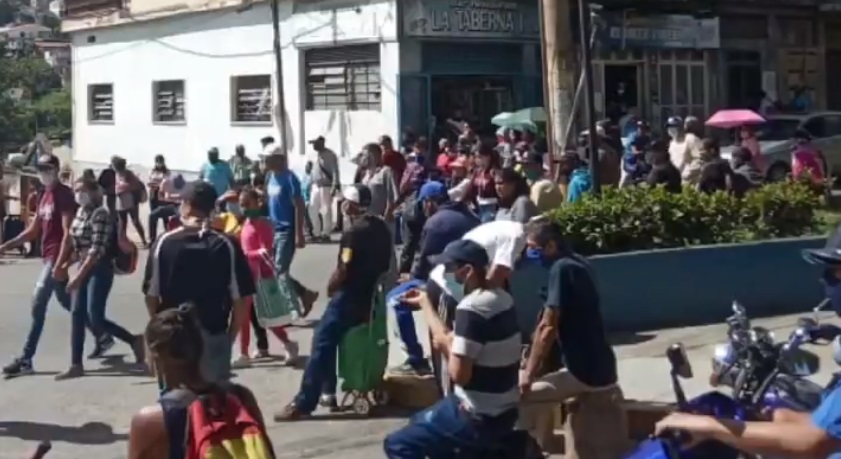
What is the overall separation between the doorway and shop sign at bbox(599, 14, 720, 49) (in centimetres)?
67

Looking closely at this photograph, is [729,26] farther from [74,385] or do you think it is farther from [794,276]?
[74,385]

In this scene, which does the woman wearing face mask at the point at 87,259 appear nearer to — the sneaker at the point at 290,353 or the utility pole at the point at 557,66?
the sneaker at the point at 290,353

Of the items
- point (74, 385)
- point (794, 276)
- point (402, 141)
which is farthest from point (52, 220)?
point (402, 141)

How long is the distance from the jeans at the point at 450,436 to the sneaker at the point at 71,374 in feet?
18.7

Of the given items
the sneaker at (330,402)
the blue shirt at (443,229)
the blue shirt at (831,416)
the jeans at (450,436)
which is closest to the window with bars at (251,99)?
the blue shirt at (443,229)

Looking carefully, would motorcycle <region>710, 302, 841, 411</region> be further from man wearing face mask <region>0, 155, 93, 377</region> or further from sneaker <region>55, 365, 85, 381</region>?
man wearing face mask <region>0, 155, 93, 377</region>

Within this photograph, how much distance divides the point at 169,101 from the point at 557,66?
14754 mm

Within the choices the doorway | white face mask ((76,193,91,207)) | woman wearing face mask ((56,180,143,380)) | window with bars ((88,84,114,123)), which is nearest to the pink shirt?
woman wearing face mask ((56,180,143,380))

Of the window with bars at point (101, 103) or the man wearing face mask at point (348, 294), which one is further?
the window with bars at point (101, 103)

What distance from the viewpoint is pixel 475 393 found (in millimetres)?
6031

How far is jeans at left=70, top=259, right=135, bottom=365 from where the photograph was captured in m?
11.0

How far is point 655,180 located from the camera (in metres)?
14.0

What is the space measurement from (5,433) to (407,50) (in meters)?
16.5

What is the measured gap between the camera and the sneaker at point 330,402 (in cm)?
957
